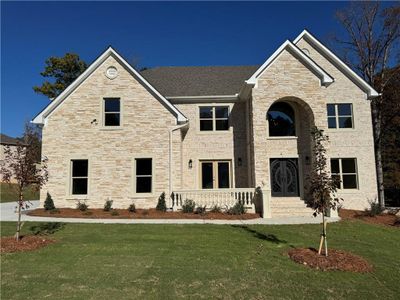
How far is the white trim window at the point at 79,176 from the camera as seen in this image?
1664cm

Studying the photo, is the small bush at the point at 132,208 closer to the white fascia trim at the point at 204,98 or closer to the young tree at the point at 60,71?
the white fascia trim at the point at 204,98

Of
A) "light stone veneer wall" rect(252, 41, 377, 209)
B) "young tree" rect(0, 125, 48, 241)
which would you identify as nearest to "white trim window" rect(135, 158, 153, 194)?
"light stone veneer wall" rect(252, 41, 377, 209)

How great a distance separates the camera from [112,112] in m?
17.2

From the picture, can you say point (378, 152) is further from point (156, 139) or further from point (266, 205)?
point (156, 139)

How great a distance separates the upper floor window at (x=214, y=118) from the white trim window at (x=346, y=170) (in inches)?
264

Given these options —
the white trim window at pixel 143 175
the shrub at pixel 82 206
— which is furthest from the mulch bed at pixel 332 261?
the shrub at pixel 82 206

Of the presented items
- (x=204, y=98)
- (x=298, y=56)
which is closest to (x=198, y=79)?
(x=204, y=98)

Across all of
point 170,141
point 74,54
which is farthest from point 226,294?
point 74,54

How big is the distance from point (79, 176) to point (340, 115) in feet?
50.2

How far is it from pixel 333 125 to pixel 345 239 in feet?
31.2

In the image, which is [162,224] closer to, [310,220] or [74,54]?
[310,220]

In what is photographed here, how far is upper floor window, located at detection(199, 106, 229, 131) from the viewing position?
19.0 metres

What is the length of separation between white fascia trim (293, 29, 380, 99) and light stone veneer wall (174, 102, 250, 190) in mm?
6031

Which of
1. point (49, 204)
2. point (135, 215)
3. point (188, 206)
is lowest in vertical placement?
point (135, 215)
